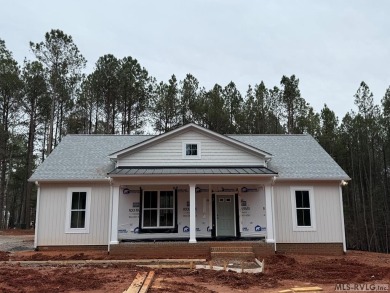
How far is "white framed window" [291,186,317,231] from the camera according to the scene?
15102mm

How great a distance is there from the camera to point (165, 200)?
1566cm

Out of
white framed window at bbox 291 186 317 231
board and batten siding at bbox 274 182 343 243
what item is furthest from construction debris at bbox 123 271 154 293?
white framed window at bbox 291 186 317 231

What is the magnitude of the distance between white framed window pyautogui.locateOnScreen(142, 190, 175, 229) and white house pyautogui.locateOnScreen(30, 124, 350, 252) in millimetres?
43

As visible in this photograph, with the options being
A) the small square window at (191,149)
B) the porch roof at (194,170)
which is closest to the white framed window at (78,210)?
the porch roof at (194,170)

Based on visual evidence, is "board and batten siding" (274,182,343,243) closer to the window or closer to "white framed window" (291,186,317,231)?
"white framed window" (291,186,317,231)

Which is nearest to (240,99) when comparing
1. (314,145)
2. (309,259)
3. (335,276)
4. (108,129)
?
(108,129)

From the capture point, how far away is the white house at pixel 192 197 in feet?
48.2

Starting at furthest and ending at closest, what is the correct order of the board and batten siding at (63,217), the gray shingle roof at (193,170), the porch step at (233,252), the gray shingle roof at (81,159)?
the gray shingle roof at (81,159) → the board and batten siding at (63,217) → the gray shingle roof at (193,170) → the porch step at (233,252)

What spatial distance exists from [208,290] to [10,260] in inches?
307

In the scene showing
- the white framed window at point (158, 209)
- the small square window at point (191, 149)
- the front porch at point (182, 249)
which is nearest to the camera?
the front porch at point (182, 249)

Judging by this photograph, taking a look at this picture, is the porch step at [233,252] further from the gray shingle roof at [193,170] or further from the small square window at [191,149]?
the small square window at [191,149]

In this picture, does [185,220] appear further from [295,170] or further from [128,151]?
[295,170]

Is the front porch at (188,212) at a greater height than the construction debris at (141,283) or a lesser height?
greater

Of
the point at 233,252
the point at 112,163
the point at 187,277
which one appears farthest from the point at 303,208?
the point at 112,163
